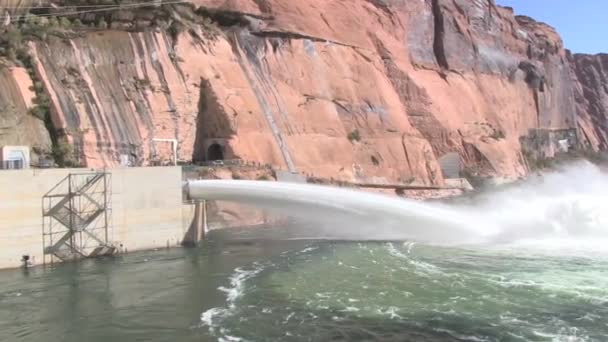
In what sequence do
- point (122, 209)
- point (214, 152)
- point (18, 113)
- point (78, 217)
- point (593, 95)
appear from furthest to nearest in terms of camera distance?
point (593, 95) < point (214, 152) < point (18, 113) < point (122, 209) < point (78, 217)

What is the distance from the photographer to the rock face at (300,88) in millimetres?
40094

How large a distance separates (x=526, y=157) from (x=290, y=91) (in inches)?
1768

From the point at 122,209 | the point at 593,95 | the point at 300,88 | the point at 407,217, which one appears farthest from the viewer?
the point at 593,95

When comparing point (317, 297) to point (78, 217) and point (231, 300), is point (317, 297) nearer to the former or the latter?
point (231, 300)

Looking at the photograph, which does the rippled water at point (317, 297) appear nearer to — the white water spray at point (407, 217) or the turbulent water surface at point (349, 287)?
the turbulent water surface at point (349, 287)

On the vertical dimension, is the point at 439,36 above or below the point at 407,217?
above

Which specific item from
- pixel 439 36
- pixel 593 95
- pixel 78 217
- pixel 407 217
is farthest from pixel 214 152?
pixel 593 95

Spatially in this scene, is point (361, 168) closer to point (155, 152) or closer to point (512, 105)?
point (155, 152)

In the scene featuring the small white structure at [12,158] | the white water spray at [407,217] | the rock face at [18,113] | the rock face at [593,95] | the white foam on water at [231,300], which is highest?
the rock face at [593,95]

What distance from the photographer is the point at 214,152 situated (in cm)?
4591

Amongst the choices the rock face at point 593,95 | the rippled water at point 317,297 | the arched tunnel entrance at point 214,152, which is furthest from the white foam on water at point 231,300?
the rock face at point 593,95

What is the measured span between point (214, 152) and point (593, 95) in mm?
130889

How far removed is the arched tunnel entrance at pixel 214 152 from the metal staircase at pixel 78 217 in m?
17.8

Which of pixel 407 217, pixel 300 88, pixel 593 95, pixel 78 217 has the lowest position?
pixel 407 217
